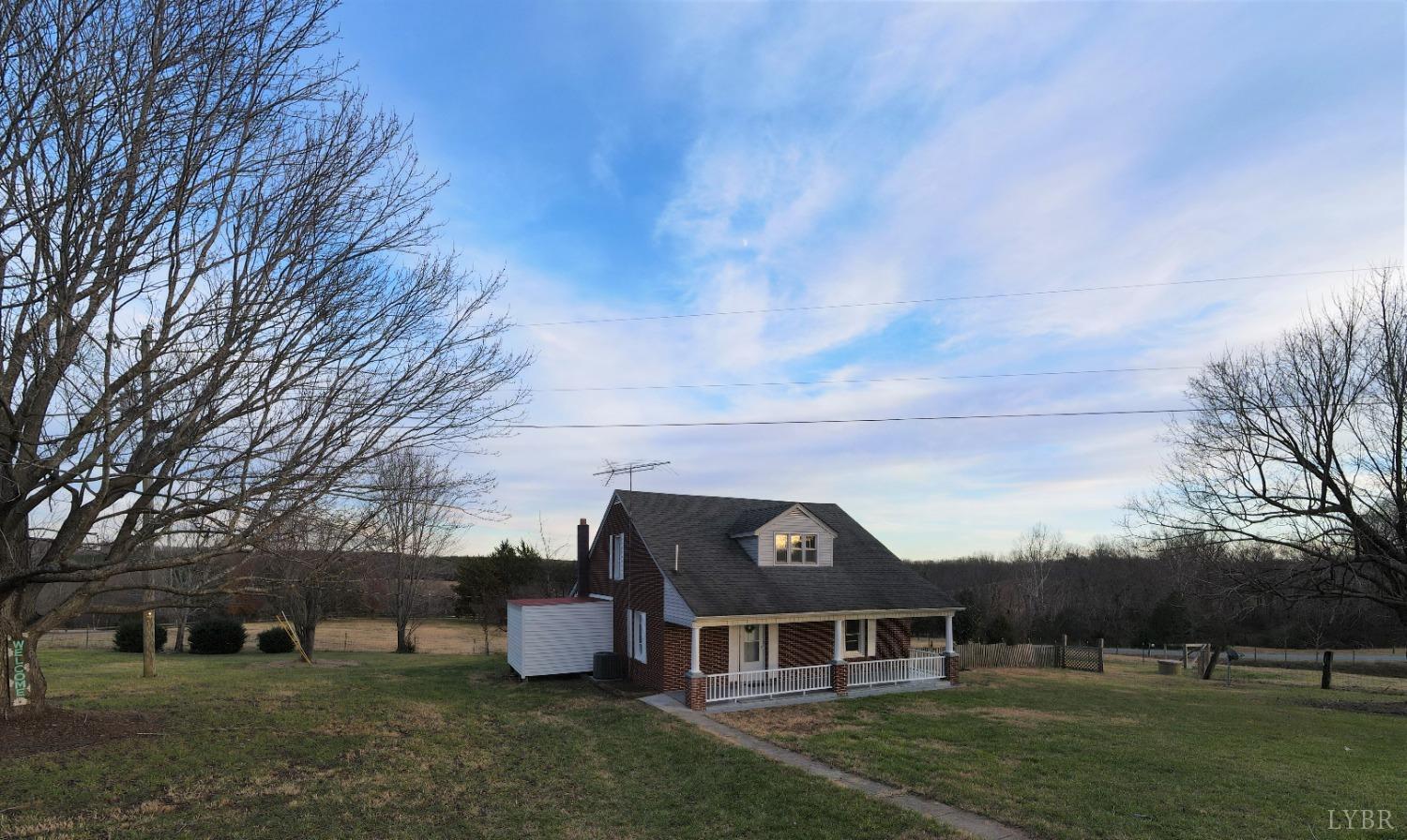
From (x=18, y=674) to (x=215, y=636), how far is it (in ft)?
77.3

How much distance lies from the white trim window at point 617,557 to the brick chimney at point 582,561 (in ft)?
6.84

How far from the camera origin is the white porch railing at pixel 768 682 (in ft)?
61.5

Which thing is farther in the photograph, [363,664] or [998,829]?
[363,664]

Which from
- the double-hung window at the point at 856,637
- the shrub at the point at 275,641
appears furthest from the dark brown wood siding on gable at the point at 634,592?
the shrub at the point at 275,641

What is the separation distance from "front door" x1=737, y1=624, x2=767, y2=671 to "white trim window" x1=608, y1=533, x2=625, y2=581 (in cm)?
480

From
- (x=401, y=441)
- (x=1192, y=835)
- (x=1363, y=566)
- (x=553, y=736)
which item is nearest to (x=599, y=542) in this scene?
(x=553, y=736)

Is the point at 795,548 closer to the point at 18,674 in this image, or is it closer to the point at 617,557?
the point at 617,557

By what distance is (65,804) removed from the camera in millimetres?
8469

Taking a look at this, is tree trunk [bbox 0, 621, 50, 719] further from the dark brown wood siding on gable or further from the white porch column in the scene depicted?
the dark brown wood siding on gable

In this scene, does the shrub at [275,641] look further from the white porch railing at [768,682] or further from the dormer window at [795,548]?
the dormer window at [795,548]

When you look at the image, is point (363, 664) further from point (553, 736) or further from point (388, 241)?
point (388, 241)

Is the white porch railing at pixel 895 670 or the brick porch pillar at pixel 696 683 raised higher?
the brick porch pillar at pixel 696 683

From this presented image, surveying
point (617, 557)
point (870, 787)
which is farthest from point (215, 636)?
point (870, 787)

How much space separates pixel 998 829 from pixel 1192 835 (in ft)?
7.43
